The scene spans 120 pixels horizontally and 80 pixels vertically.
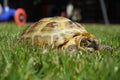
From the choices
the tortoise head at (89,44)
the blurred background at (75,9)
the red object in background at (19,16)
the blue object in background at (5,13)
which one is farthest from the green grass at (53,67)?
the blurred background at (75,9)

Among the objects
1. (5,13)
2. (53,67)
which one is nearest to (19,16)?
(5,13)

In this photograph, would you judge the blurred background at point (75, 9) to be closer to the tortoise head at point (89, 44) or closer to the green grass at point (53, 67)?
the tortoise head at point (89, 44)

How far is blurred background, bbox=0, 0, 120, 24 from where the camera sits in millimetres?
24109

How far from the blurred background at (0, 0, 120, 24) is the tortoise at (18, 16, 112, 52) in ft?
60.9

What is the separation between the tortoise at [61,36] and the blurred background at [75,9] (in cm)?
1856

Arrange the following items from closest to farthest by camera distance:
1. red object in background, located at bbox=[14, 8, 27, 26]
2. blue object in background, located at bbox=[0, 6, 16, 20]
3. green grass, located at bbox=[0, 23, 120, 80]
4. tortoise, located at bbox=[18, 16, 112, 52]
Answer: green grass, located at bbox=[0, 23, 120, 80]
tortoise, located at bbox=[18, 16, 112, 52]
red object in background, located at bbox=[14, 8, 27, 26]
blue object in background, located at bbox=[0, 6, 16, 20]

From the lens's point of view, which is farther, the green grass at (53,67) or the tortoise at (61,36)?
the tortoise at (61,36)

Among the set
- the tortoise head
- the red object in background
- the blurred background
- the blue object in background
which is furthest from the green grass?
the blurred background

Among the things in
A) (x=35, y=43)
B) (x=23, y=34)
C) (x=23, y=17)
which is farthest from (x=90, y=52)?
(x=23, y=17)

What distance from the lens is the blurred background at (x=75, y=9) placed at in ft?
79.1

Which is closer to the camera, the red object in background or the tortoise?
the tortoise

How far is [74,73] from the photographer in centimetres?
239

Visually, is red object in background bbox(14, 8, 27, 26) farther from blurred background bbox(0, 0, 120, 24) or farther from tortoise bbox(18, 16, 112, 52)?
tortoise bbox(18, 16, 112, 52)

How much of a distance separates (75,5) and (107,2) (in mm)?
2183
